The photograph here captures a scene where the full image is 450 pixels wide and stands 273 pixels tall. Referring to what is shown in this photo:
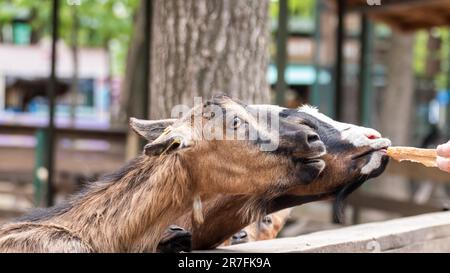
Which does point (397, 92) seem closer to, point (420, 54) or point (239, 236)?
point (239, 236)

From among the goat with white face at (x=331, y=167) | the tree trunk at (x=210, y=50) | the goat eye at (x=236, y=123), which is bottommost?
the goat with white face at (x=331, y=167)

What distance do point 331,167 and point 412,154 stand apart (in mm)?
362

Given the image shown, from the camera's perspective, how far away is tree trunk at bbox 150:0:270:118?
16.9 feet

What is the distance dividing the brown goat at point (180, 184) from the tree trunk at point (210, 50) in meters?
1.74

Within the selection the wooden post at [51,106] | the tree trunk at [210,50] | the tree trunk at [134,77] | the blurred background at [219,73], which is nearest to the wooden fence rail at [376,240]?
the blurred background at [219,73]

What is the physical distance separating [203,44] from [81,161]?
Answer: 5.04m

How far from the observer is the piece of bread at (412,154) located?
Result: 3307 millimetres

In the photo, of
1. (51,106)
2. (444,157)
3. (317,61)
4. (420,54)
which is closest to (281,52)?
(51,106)

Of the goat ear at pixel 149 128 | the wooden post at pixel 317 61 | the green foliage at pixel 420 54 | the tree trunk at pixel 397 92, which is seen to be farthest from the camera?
the green foliage at pixel 420 54

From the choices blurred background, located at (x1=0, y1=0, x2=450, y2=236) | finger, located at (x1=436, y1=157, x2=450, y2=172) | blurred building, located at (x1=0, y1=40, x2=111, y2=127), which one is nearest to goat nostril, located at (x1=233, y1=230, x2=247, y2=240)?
blurred background, located at (x1=0, y1=0, x2=450, y2=236)

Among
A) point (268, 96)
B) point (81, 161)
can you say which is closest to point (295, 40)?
point (81, 161)

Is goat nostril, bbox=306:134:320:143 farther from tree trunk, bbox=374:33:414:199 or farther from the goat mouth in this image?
tree trunk, bbox=374:33:414:199

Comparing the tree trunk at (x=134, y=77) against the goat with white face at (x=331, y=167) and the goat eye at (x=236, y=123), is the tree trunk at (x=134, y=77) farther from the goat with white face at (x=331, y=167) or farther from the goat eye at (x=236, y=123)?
the goat eye at (x=236, y=123)
